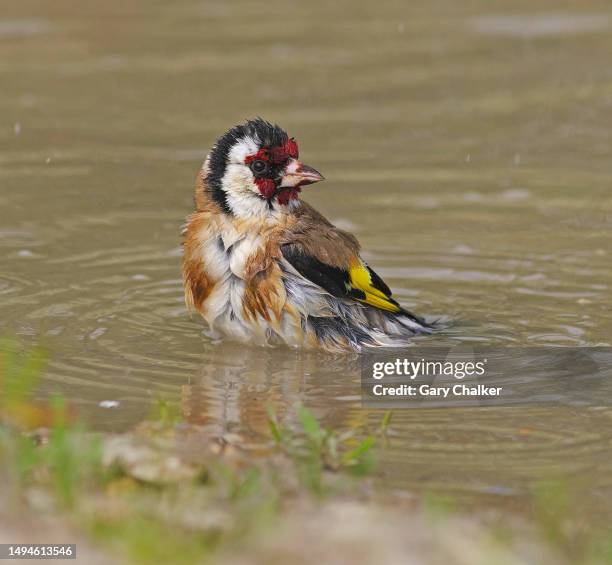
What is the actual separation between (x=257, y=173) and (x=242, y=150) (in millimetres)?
131

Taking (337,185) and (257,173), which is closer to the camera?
(257,173)

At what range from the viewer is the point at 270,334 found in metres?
6.43

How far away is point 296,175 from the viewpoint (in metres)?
6.43

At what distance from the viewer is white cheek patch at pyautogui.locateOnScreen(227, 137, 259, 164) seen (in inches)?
253

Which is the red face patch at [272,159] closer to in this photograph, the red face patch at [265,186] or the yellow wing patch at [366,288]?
the red face patch at [265,186]

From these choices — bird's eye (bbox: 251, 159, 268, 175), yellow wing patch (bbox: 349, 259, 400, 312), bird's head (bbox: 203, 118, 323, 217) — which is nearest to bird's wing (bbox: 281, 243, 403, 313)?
yellow wing patch (bbox: 349, 259, 400, 312)

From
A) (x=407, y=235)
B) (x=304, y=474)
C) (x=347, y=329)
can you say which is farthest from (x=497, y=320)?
(x=304, y=474)

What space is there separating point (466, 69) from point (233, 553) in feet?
29.8

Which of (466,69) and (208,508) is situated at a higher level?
(466,69)

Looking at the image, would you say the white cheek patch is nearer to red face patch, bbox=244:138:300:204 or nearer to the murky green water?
red face patch, bbox=244:138:300:204

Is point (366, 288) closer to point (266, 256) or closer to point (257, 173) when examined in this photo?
point (266, 256)

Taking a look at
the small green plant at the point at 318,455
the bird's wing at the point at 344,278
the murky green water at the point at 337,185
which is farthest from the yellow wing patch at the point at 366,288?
the small green plant at the point at 318,455

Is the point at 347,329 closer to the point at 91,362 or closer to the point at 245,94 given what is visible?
the point at 91,362

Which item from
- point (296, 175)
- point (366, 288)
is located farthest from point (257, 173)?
point (366, 288)
